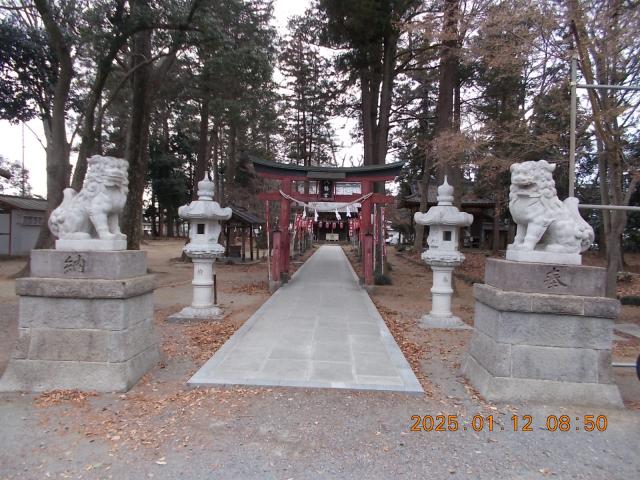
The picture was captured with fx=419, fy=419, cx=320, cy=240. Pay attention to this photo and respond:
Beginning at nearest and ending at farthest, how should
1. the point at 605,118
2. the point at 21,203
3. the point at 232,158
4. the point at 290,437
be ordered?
the point at 290,437 → the point at 605,118 → the point at 21,203 → the point at 232,158

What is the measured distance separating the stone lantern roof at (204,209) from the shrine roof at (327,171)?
4671 millimetres

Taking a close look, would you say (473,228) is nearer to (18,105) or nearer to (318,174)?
(318,174)

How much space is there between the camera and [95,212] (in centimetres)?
444

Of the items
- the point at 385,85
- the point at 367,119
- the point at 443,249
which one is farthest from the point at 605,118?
the point at 367,119

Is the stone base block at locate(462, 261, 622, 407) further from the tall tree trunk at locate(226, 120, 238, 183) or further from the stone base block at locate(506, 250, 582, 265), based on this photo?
the tall tree trunk at locate(226, 120, 238, 183)

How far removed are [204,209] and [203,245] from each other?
29.1 inches

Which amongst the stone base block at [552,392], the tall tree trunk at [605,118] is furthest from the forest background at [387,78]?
the stone base block at [552,392]

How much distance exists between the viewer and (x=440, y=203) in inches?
326

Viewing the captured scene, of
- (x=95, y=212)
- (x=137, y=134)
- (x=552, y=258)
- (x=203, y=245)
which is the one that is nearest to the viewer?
(x=552, y=258)

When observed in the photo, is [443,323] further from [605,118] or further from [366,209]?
[366,209]

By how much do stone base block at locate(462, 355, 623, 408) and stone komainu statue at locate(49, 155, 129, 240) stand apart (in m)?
4.20

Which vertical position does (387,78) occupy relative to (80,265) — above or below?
above

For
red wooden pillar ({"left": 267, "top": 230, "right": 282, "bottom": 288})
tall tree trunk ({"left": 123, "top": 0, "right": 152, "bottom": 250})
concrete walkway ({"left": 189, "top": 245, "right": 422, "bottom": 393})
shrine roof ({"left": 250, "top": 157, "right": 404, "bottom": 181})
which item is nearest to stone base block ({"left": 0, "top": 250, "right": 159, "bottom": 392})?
concrete walkway ({"left": 189, "top": 245, "right": 422, "bottom": 393})

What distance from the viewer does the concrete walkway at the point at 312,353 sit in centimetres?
454
